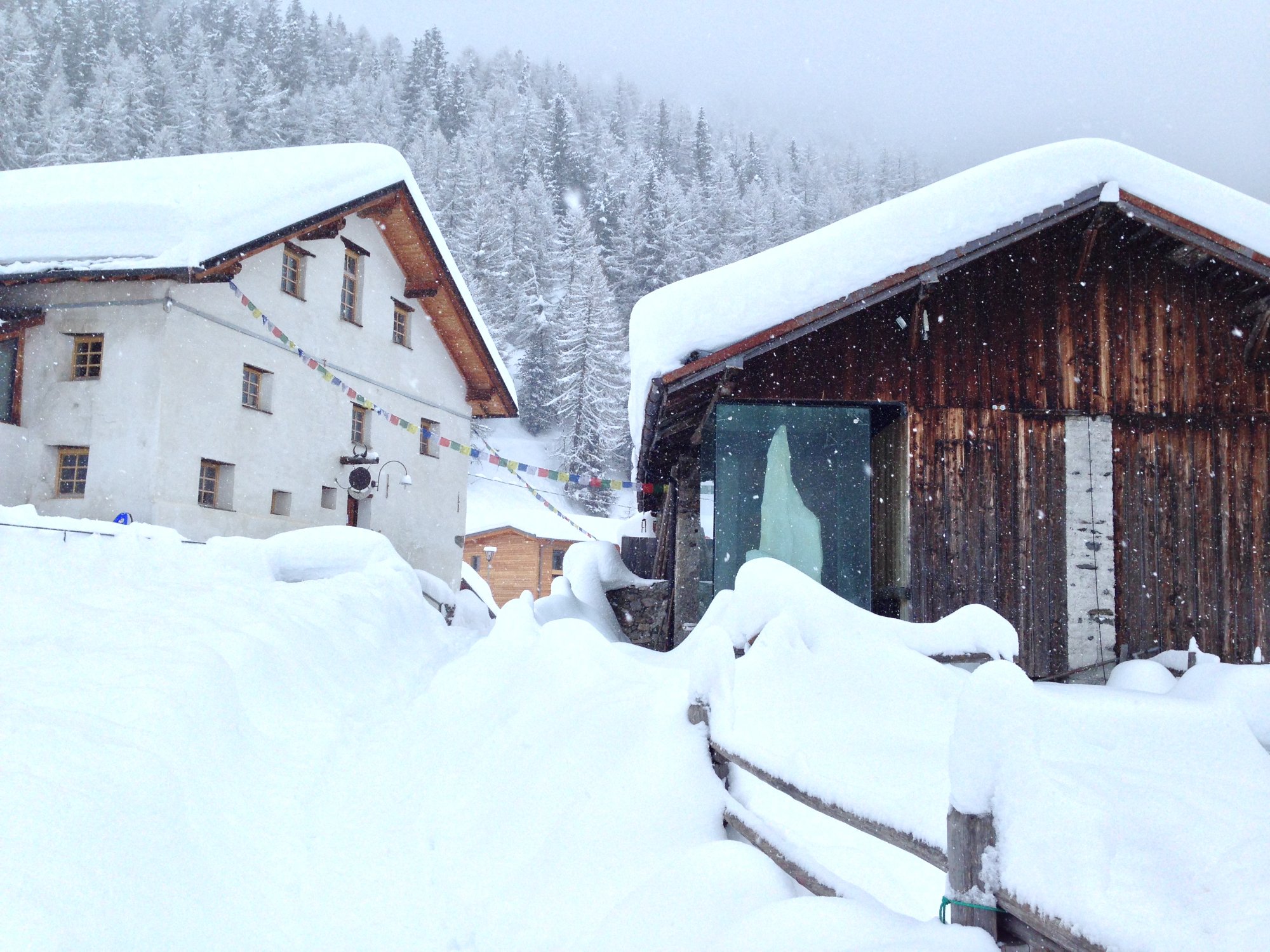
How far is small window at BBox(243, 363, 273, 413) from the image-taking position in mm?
16094

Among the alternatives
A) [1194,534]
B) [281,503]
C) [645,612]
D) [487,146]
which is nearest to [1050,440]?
[1194,534]

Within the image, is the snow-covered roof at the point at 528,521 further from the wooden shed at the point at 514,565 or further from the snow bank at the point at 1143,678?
the snow bank at the point at 1143,678

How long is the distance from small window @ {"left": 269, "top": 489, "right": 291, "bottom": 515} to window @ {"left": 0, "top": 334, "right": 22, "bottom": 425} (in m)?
4.21

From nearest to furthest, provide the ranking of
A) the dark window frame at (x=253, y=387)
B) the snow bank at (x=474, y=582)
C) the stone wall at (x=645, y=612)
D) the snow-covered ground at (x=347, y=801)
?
the snow-covered ground at (x=347, y=801) < the stone wall at (x=645, y=612) < the dark window frame at (x=253, y=387) < the snow bank at (x=474, y=582)

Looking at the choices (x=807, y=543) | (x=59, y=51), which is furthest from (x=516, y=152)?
(x=807, y=543)

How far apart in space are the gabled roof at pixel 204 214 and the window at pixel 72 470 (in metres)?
2.65

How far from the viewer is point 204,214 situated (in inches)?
559

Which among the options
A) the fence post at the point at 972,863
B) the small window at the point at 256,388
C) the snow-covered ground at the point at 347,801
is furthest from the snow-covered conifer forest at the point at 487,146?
the fence post at the point at 972,863

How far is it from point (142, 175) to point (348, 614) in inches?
491

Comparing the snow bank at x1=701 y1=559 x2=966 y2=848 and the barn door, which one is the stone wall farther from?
the snow bank at x1=701 y1=559 x2=966 y2=848

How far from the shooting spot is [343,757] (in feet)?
18.5

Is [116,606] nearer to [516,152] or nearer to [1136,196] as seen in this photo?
[1136,196]

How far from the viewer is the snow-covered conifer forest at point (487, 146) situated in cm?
5100

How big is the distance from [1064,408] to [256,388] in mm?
13317
